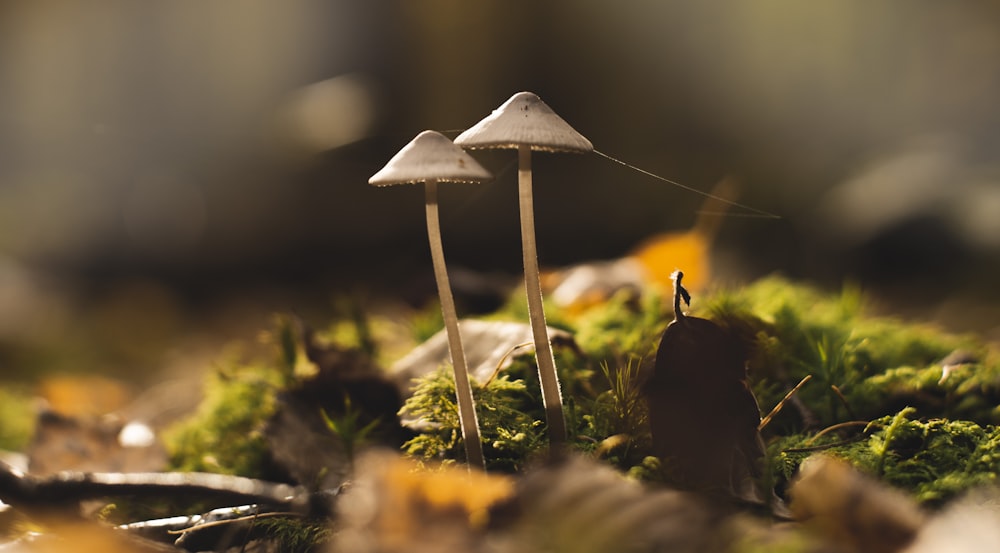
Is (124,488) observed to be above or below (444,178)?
below

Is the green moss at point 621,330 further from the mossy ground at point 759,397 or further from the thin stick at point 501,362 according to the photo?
the thin stick at point 501,362

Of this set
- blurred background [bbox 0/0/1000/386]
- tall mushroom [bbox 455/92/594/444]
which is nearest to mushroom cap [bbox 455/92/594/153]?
tall mushroom [bbox 455/92/594/444]

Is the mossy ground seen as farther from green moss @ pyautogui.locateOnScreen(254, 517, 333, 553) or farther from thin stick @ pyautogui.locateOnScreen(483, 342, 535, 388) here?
green moss @ pyautogui.locateOnScreen(254, 517, 333, 553)

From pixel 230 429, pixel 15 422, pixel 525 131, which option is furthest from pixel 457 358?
pixel 15 422

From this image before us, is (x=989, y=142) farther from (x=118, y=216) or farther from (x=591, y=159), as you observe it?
(x=118, y=216)

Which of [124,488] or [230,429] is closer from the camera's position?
[124,488]

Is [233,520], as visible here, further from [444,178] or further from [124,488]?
[444,178]
